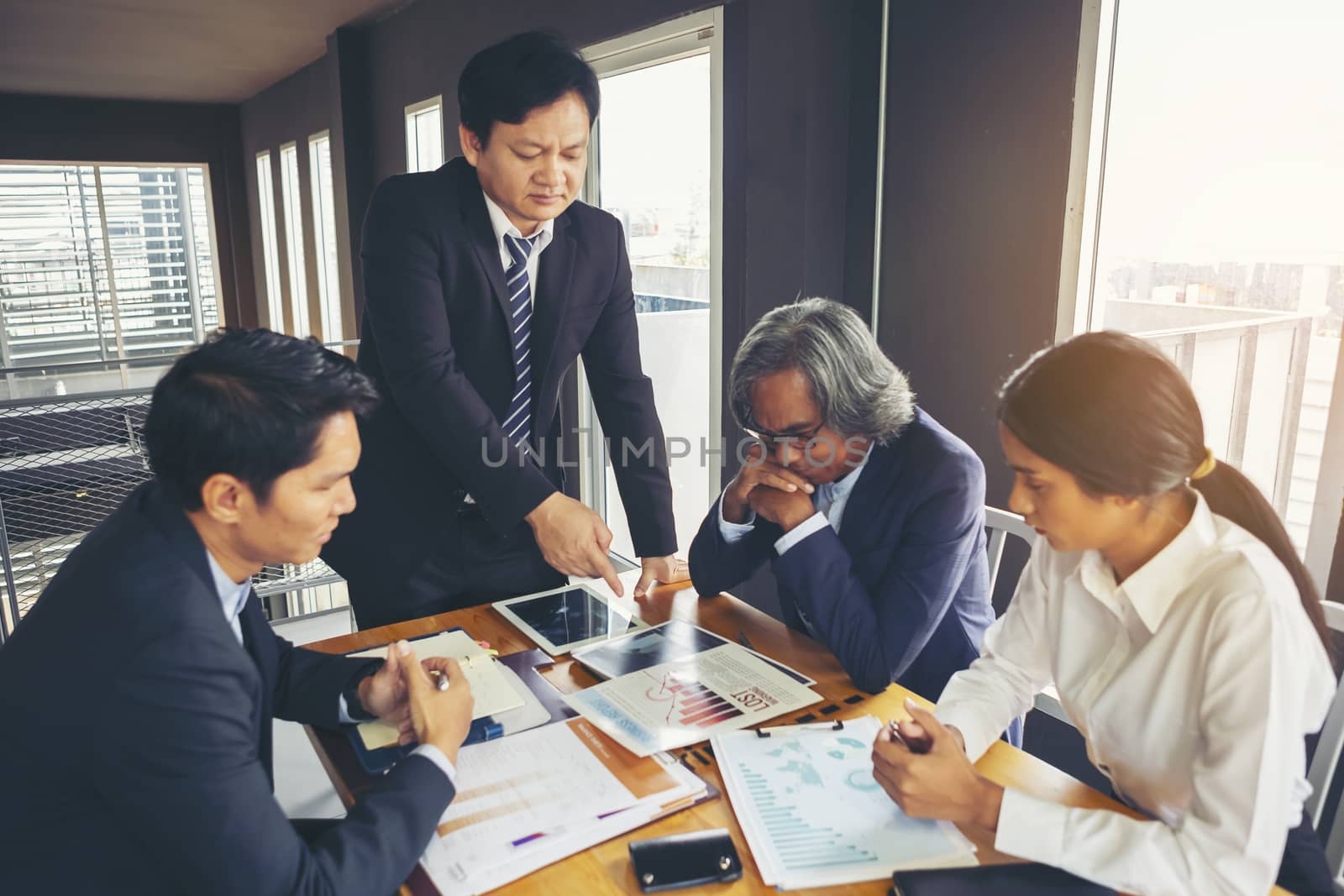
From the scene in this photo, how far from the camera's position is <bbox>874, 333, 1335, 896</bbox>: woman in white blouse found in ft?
2.86

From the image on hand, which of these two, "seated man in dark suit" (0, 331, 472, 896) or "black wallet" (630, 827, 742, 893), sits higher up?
"seated man in dark suit" (0, 331, 472, 896)

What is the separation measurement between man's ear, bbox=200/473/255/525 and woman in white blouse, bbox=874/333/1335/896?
763mm

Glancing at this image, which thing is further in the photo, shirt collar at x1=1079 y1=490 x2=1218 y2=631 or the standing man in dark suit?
the standing man in dark suit

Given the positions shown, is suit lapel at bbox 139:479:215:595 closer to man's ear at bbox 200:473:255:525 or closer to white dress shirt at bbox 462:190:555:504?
man's ear at bbox 200:473:255:525

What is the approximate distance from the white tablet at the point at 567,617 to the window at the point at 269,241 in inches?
276

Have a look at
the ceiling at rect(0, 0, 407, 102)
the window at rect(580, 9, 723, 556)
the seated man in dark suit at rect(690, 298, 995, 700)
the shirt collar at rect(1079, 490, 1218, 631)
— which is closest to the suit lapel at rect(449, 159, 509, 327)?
the seated man in dark suit at rect(690, 298, 995, 700)

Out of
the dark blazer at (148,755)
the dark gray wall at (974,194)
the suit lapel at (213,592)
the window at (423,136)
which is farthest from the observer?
the window at (423,136)

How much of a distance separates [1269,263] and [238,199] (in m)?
8.85

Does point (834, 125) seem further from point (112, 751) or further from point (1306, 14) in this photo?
point (112, 751)

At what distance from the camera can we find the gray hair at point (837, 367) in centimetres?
149

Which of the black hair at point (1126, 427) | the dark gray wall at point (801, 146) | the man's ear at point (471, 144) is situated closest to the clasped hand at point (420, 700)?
the black hair at point (1126, 427)

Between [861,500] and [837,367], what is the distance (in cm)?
24

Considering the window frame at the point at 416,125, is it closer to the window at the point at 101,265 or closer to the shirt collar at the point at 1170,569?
the shirt collar at the point at 1170,569

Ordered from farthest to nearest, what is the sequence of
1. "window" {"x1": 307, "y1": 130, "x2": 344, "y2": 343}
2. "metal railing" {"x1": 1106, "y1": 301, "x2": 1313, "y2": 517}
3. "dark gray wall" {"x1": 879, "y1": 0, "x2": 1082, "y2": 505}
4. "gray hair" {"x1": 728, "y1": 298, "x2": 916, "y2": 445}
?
"window" {"x1": 307, "y1": 130, "x2": 344, "y2": 343} < "dark gray wall" {"x1": 879, "y1": 0, "x2": 1082, "y2": 505} < "metal railing" {"x1": 1106, "y1": 301, "x2": 1313, "y2": 517} < "gray hair" {"x1": 728, "y1": 298, "x2": 916, "y2": 445}
